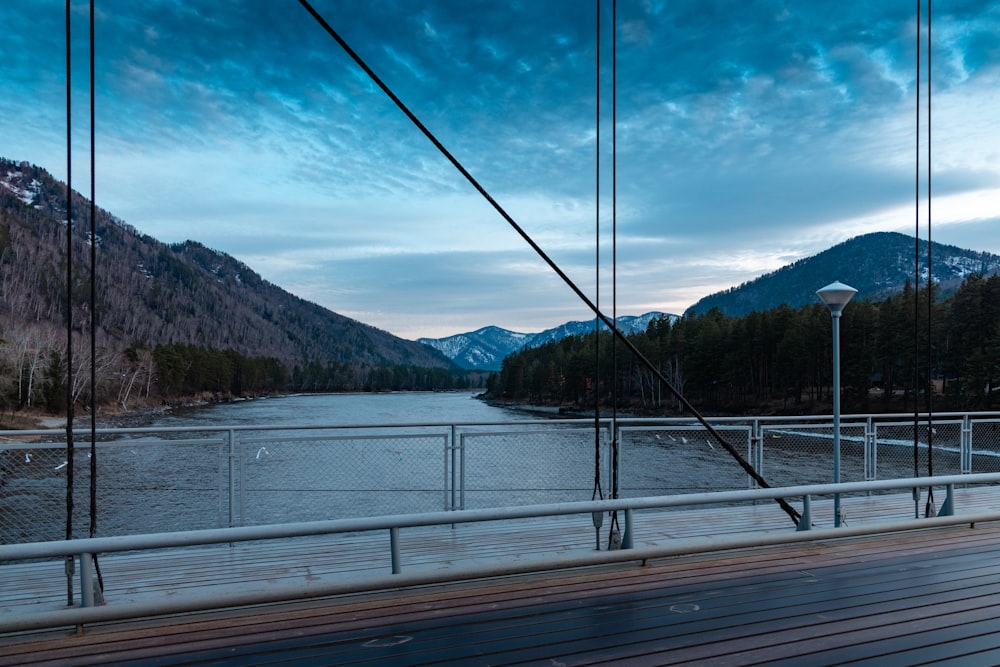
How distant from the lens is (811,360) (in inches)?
2303

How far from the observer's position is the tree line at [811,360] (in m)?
48.2

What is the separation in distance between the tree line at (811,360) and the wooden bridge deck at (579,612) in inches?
1384

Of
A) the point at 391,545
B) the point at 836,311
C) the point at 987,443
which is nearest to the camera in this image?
the point at 391,545

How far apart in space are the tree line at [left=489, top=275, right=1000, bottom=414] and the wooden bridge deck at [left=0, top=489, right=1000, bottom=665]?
35.1m

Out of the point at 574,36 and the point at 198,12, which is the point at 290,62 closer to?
the point at 198,12

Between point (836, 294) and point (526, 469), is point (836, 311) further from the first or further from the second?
point (526, 469)

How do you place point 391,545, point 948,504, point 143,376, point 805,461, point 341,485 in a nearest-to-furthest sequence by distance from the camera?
point 391,545, point 948,504, point 341,485, point 805,461, point 143,376

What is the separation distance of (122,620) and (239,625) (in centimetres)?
64

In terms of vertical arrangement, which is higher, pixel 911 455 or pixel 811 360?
pixel 811 360

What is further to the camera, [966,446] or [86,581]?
[966,446]

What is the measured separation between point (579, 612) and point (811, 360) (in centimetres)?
5993

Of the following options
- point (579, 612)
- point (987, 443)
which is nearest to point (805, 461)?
point (987, 443)

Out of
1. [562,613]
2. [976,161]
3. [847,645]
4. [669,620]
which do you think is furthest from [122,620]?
[976,161]

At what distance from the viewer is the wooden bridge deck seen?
3.40 metres
